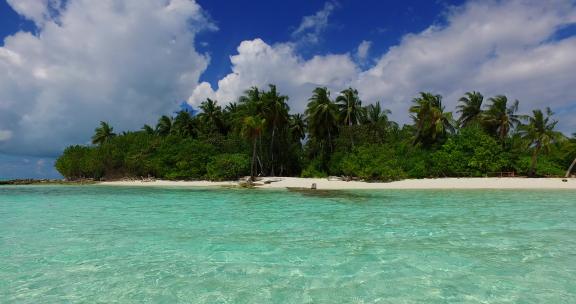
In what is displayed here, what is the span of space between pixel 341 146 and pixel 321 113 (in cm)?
576

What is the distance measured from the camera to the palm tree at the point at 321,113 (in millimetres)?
43094

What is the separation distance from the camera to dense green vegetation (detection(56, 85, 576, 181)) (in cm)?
3653

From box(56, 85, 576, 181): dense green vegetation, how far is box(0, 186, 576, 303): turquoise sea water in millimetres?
25602

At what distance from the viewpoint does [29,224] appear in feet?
40.0

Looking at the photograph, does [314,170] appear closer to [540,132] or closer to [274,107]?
[274,107]

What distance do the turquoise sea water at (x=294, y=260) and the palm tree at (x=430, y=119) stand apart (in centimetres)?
2922

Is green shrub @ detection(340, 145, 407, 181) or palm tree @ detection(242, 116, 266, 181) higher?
palm tree @ detection(242, 116, 266, 181)

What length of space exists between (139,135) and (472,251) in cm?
5236

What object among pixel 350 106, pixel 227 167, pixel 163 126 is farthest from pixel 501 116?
pixel 163 126

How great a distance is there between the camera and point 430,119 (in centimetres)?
4112

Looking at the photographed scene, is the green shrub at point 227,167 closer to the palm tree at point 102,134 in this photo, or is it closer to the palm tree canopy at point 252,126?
the palm tree canopy at point 252,126

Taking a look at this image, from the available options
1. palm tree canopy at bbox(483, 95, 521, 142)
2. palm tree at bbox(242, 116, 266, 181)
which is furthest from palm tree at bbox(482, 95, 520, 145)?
palm tree at bbox(242, 116, 266, 181)

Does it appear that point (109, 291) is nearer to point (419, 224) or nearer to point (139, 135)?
point (419, 224)

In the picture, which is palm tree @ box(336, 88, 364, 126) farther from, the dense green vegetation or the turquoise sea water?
the turquoise sea water
